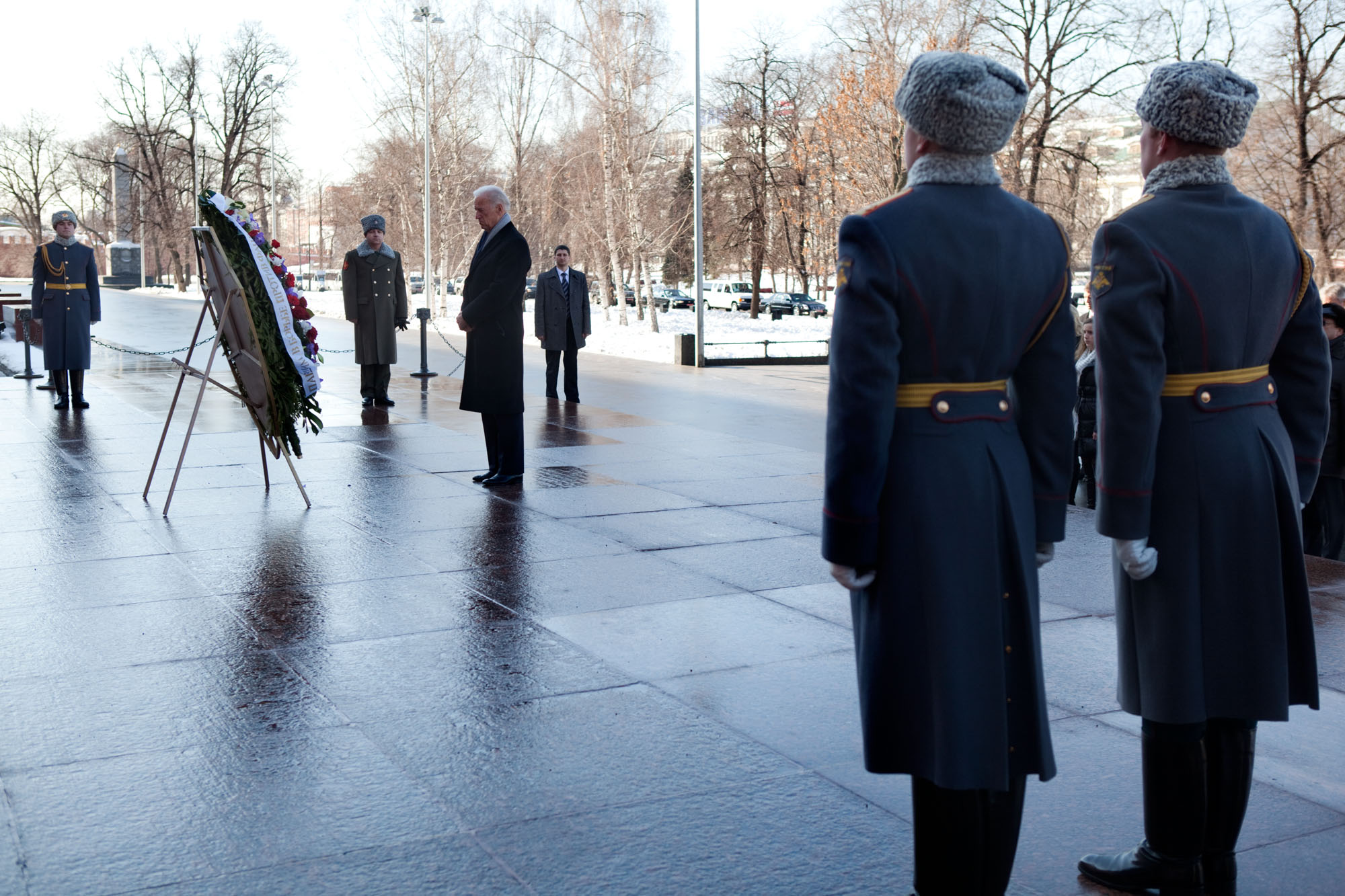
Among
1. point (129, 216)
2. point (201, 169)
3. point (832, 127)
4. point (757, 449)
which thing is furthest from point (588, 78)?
point (129, 216)

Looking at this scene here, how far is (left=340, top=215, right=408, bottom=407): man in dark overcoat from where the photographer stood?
14.7 metres

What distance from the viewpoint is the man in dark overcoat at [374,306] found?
14672 mm

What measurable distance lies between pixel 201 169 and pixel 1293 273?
82.6m

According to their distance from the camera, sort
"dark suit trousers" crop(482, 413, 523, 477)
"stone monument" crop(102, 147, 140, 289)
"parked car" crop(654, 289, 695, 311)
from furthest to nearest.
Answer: "stone monument" crop(102, 147, 140, 289) → "parked car" crop(654, 289, 695, 311) → "dark suit trousers" crop(482, 413, 523, 477)

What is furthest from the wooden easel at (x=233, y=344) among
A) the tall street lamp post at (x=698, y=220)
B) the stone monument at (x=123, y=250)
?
the stone monument at (x=123, y=250)

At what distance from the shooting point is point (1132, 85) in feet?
113

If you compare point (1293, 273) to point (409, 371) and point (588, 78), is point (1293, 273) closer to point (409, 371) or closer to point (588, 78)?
point (409, 371)

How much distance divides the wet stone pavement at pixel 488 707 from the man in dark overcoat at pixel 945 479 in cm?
63

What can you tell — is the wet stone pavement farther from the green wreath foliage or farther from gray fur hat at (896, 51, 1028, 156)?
gray fur hat at (896, 51, 1028, 156)

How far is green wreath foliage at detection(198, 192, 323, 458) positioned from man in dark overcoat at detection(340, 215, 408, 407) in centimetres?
635

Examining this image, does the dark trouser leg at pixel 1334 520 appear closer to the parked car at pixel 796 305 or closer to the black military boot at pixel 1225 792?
the black military boot at pixel 1225 792

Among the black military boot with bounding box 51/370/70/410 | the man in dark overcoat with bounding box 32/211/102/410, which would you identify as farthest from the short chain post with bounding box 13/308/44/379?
the black military boot with bounding box 51/370/70/410

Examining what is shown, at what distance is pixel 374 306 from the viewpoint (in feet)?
48.8

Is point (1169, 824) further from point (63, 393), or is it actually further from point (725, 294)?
point (725, 294)
